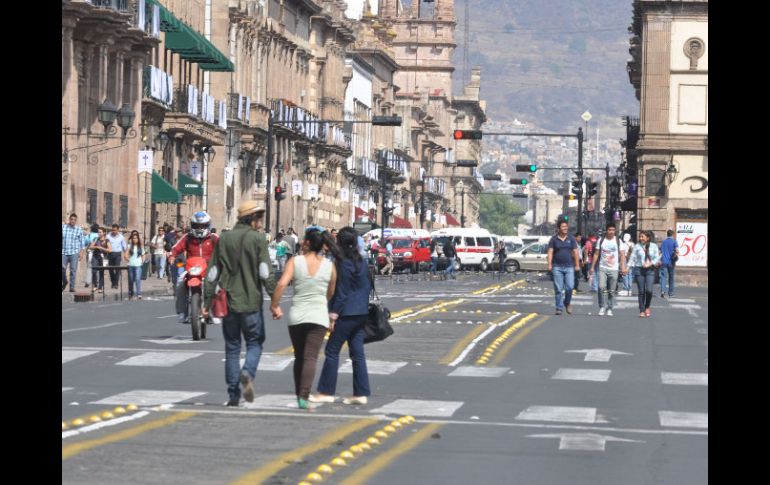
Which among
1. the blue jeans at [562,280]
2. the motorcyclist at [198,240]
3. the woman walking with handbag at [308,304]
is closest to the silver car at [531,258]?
the blue jeans at [562,280]

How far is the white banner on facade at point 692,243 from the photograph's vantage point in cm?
7331

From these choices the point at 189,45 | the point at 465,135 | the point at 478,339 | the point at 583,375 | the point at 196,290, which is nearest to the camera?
the point at 583,375

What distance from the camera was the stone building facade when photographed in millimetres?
76438

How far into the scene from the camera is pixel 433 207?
591 ft

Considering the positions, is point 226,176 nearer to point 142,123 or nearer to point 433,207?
point 142,123

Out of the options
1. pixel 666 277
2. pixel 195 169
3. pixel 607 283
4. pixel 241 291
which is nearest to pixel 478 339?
pixel 607 283

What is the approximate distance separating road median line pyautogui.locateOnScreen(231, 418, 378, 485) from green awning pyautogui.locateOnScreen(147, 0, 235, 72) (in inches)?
1777

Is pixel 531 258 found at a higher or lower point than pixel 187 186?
lower

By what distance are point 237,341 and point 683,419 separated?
13.6ft

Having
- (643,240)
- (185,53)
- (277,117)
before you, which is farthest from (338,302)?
(277,117)

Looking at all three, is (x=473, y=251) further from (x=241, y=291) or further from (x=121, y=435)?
(x=121, y=435)

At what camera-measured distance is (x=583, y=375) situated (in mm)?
23859

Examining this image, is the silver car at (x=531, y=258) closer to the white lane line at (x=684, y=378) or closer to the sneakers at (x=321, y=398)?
the white lane line at (x=684, y=378)
